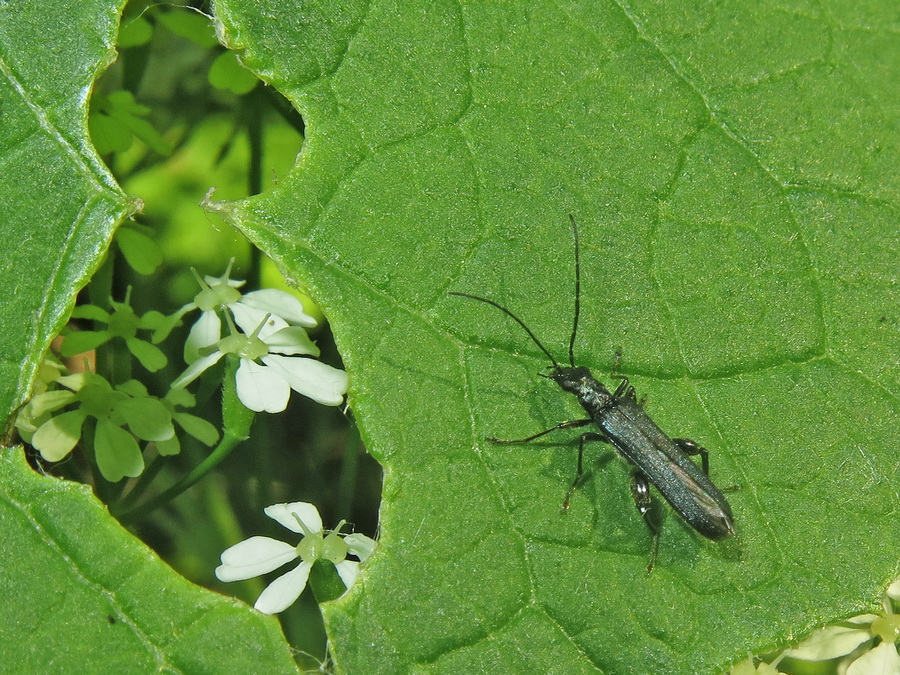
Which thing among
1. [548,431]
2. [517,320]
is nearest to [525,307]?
[517,320]

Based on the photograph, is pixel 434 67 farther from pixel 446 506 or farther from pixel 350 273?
pixel 446 506

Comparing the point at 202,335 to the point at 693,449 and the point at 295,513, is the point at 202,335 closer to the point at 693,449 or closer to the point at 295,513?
the point at 295,513

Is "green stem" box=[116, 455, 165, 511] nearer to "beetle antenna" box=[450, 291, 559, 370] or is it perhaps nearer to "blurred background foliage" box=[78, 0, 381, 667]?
"blurred background foliage" box=[78, 0, 381, 667]

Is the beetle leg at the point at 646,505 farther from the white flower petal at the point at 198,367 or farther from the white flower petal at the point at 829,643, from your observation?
the white flower petal at the point at 198,367

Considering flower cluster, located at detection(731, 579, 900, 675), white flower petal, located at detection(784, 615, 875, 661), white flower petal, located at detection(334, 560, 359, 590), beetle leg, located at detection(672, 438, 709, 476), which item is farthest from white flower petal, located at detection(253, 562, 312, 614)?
white flower petal, located at detection(784, 615, 875, 661)

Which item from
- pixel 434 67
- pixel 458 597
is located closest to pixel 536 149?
pixel 434 67

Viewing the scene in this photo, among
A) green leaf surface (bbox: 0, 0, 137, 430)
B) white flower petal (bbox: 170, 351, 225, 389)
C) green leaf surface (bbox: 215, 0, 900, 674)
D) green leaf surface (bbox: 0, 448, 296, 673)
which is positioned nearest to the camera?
green leaf surface (bbox: 0, 448, 296, 673)
